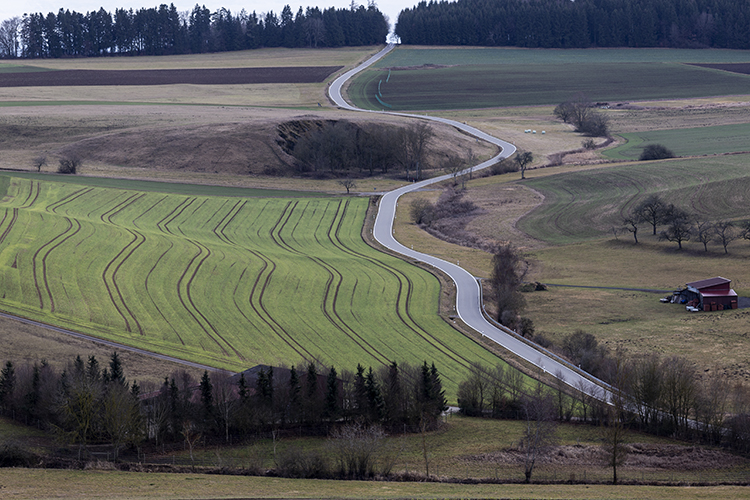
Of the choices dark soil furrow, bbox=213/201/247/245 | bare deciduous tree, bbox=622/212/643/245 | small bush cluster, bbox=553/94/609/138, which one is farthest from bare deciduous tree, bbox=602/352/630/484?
small bush cluster, bbox=553/94/609/138

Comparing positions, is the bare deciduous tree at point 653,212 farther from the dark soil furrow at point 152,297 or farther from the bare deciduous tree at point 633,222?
the dark soil furrow at point 152,297

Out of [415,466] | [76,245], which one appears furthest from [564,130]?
[415,466]

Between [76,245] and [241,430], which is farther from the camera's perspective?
[76,245]

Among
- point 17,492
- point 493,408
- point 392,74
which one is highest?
point 392,74

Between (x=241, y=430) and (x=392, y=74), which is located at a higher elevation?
(x=392, y=74)

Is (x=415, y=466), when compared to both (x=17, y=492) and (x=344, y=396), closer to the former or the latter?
(x=344, y=396)

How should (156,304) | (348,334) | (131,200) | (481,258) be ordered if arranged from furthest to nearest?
(131,200), (481,258), (156,304), (348,334)

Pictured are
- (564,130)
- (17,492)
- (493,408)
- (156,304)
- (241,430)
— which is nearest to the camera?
(17,492)
